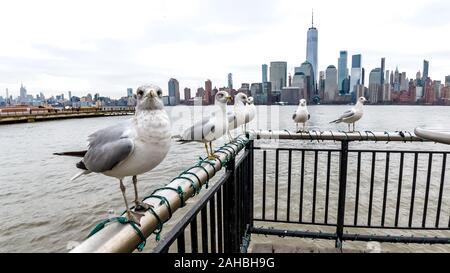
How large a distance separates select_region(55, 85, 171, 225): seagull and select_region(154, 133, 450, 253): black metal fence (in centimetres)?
39

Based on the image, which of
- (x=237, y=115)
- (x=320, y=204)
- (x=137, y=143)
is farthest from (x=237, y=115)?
(x=320, y=204)

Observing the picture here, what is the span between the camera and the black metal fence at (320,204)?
201cm

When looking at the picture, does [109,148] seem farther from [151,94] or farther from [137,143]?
[151,94]

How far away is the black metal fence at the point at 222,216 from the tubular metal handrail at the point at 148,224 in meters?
0.08

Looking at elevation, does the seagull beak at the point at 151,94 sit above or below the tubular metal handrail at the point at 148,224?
above

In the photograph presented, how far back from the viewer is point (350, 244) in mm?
4418

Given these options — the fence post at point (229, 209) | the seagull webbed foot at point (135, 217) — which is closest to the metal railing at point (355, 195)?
the fence post at point (229, 209)

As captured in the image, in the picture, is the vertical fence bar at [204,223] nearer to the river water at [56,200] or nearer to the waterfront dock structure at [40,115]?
the river water at [56,200]

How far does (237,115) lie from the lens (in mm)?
4590

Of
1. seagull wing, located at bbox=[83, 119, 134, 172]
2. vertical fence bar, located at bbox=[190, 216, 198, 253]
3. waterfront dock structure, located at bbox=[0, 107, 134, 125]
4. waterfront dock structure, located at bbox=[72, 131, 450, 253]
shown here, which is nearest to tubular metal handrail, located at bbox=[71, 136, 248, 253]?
waterfront dock structure, located at bbox=[72, 131, 450, 253]

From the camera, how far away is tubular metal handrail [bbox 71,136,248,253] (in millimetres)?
876

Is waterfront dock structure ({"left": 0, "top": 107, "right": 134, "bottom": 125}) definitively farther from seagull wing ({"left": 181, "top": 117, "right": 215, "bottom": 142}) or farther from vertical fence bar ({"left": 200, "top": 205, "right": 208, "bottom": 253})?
vertical fence bar ({"left": 200, "top": 205, "right": 208, "bottom": 253})
